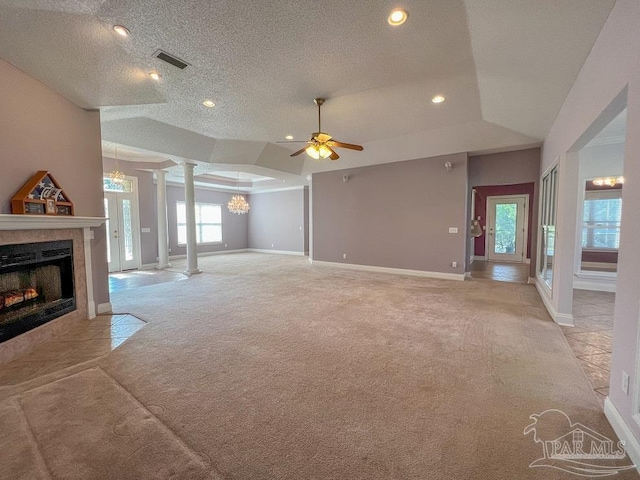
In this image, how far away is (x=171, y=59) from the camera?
299 centimetres

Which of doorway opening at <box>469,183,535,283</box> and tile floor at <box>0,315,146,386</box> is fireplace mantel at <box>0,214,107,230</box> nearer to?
tile floor at <box>0,315,146,386</box>

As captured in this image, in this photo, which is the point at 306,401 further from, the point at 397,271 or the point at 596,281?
the point at 596,281

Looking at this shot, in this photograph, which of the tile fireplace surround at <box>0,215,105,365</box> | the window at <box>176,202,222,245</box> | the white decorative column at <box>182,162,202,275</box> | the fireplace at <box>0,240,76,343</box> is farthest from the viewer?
the window at <box>176,202,222,245</box>

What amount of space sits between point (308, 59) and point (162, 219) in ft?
22.1

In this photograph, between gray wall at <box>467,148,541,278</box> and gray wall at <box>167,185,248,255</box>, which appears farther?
gray wall at <box>167,185,248,255</box>

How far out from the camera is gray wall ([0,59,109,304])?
273 cm

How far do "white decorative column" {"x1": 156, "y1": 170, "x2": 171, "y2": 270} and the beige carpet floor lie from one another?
5260 mm

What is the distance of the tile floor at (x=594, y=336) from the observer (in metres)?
2.32

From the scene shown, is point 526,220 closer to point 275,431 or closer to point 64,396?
point 275,431

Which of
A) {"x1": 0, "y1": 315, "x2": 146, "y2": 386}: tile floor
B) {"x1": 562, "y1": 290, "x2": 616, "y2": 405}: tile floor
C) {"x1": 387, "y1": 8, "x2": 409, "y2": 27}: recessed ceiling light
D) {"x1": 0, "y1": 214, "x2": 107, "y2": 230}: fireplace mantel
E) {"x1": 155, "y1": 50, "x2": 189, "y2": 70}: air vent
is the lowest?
{"x1": 0, "y1": 315, "x2": 146, "y2": 386}: tile floor

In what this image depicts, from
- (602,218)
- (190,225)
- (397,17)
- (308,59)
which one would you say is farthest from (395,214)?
(190,225)

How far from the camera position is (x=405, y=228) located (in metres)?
6.73

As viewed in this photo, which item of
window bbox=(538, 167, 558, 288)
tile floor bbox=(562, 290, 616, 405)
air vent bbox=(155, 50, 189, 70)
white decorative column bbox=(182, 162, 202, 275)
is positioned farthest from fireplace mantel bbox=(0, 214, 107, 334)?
window bbox=(538, 167, 558, 288)

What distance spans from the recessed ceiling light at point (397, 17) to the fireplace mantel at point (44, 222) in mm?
3865
